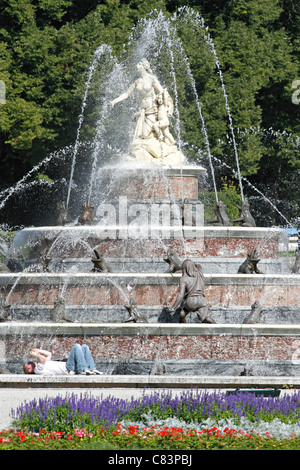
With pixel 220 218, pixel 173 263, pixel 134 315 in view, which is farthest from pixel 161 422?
pixel 220 218

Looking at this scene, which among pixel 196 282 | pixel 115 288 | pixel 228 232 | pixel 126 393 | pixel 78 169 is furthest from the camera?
pixel 78 169

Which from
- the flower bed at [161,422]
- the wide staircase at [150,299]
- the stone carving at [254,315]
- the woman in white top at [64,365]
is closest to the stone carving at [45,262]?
the wide staircase at [150,299]

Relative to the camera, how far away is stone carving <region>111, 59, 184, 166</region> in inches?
858

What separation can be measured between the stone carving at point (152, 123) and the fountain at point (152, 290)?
0.10ft

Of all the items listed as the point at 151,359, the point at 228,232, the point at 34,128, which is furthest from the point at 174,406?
the point at 34,128

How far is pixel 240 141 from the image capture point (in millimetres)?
36188

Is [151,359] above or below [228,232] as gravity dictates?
below

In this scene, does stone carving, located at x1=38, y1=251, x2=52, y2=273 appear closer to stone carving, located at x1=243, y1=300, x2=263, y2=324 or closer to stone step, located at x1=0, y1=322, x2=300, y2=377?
stone step, located at x1=0, y1=322, x2=300, y2=377

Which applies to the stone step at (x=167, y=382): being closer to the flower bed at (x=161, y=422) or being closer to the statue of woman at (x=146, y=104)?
the flower bed at (x=161, y=422)

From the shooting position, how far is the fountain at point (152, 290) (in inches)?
561

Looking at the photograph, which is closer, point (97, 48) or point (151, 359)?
point (151, 359)

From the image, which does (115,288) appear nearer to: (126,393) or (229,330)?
(229,330)

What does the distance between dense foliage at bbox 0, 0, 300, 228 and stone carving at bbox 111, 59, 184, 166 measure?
1082cm

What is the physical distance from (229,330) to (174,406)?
4849 mm
